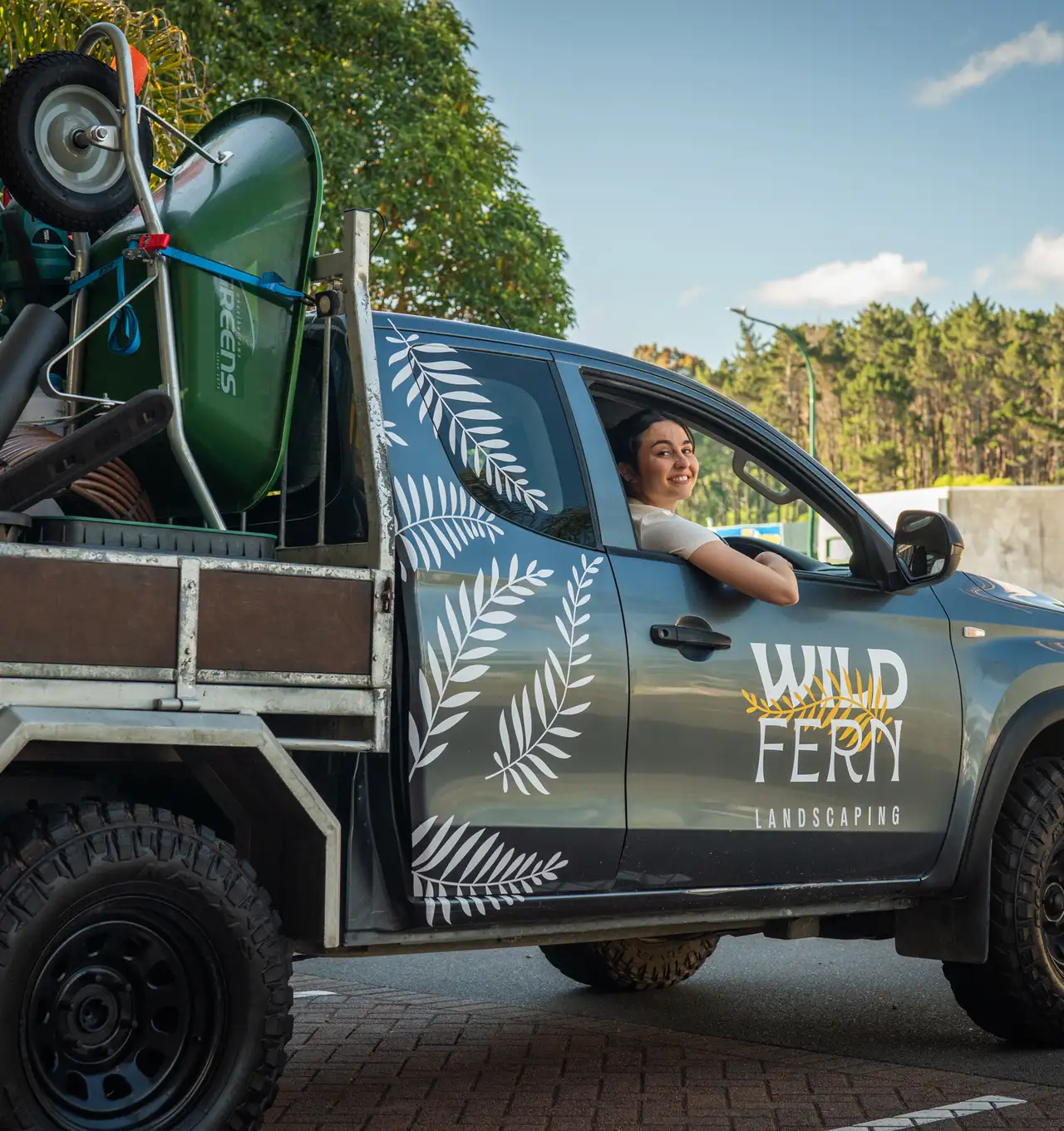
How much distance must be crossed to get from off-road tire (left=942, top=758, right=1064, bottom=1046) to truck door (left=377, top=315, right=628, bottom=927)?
162cm

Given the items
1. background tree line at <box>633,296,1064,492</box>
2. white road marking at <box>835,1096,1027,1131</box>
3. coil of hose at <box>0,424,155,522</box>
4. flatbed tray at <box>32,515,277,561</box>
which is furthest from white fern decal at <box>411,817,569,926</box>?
background tree line at <box>633,296,1064,492</box>

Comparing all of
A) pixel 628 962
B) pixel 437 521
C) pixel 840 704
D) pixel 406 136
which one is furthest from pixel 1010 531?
pixel 437 521

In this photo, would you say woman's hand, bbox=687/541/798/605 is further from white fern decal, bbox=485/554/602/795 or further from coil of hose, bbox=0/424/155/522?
coil of hose, bbox=0/424/155/522

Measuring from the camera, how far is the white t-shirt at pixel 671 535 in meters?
4.39

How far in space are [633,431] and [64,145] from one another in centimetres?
176

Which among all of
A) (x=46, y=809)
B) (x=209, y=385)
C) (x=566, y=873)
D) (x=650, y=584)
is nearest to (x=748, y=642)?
(x=650, y=584)

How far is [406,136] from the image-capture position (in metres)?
20.3

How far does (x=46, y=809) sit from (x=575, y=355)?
6.37 ft

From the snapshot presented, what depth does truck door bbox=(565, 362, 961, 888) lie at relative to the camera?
4195mm

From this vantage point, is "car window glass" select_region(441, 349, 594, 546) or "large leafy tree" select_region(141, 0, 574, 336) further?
"large leafy tree" select_region(141, 0, 574, 336)

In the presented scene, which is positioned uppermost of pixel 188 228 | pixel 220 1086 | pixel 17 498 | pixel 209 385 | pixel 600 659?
pixel 188 228

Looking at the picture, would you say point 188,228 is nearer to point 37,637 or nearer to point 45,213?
point 45,213

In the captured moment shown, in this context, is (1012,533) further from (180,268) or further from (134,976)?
(134,976)

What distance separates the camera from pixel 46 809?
3240mm
